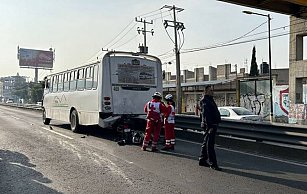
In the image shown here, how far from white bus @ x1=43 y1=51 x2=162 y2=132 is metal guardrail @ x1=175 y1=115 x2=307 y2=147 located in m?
3.79

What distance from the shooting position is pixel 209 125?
26.9ft

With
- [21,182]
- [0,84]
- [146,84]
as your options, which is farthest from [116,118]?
[0,84]

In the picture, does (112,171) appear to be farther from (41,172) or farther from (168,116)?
(168,116)

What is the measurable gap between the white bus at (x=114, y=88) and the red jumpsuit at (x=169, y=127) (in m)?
2.88

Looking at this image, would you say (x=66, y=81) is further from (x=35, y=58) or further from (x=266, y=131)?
(x=35, y=58)

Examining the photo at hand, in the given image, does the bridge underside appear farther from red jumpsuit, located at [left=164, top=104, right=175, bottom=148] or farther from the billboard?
the billboard

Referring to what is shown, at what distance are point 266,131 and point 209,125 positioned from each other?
2.55 meters

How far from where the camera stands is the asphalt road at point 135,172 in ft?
21.0

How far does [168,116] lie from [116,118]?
9.51 ft

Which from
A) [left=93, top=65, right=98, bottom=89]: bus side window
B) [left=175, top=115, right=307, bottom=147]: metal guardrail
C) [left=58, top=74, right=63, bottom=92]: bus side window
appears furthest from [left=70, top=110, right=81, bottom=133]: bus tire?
[left=175, top=115, right=307, bottom=147]: metal guardrail

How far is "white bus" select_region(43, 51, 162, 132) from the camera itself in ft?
43.5

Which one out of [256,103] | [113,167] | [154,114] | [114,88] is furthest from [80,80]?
[256,103]

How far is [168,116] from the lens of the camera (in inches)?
429

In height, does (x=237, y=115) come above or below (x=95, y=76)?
below
